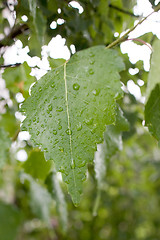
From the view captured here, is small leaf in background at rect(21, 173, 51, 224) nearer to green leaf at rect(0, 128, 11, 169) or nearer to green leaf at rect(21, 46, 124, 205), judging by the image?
green leaf at rect(0, 128, 11, 169)

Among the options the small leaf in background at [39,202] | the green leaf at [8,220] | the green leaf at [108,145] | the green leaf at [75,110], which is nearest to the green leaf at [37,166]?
the green leaf at [108,145]

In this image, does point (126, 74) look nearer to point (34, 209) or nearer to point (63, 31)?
point (63, 31)

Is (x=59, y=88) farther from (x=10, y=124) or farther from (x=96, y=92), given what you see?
(x=10, y=124)

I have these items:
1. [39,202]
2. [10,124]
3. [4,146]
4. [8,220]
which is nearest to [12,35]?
[4,146]

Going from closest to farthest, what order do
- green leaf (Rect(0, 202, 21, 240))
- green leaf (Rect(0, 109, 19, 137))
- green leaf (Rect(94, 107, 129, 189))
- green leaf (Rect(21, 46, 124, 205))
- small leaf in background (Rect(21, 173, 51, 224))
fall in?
green leaf (Rect(21, 46, 124, 205))
green leaf (Rect(94, 107, 129, 189))
green leaf (Rect(0, 109, 19, 137))
small leaf in background (Rect(21, 173, 51, 224))
green leaf (Rect(0, 202, 21, 240))

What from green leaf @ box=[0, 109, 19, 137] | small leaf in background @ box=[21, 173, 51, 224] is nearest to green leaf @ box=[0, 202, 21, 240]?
small leaf in background @ box=[21, 173, 51, 224]

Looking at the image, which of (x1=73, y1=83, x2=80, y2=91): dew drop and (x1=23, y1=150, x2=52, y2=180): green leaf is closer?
(x1=73, y1=83, x2=80, y2=91): dew drop
